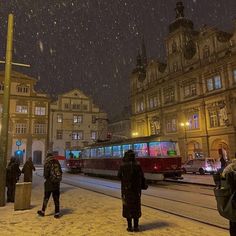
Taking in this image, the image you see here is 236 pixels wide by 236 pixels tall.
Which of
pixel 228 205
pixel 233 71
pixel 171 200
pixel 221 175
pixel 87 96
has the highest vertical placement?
pixel 87 96

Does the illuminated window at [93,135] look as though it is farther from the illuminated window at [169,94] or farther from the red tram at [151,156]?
the red tram at [151,156]

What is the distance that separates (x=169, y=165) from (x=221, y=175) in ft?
45.9

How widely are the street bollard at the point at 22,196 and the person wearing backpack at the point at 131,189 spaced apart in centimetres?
408

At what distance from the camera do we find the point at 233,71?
102 ft

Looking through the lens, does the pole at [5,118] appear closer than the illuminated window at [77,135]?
Yes

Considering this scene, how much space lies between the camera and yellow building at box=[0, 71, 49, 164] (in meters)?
51.3

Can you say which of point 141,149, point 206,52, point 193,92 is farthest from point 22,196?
point 206,52

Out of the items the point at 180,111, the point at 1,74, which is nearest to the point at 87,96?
the point at 1,74

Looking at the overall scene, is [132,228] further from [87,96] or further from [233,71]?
[87,96]

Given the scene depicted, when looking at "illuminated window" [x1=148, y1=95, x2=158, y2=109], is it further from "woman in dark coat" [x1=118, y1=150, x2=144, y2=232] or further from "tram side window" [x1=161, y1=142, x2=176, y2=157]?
"woman in dark coat" [x1=118, y1=150, x2=144, y2=232]

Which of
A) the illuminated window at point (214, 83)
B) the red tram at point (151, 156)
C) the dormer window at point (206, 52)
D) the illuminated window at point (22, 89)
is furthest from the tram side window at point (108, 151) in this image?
the illuminated window at point (22, 89)

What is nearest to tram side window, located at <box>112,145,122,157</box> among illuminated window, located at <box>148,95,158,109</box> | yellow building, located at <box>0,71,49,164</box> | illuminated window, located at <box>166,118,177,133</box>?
illuminated window, located at <box>166,118,177,133</box>

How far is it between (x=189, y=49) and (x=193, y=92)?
6.61 m

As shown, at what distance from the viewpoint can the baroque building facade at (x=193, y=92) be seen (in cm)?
3175
